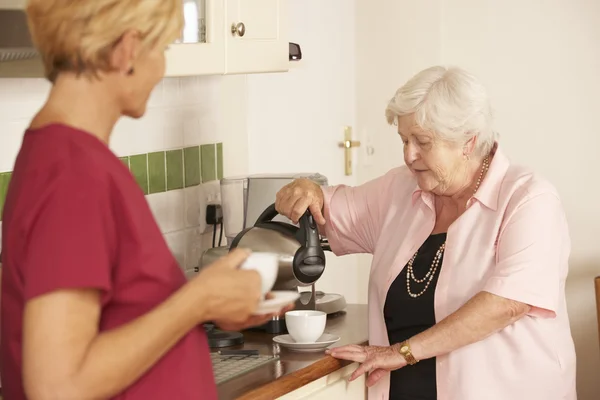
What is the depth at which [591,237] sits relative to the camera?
388 cm

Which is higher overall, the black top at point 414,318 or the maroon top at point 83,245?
the maroon top at point 83,245

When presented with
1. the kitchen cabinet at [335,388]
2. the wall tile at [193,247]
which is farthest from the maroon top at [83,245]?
the wall tile at [193,247]

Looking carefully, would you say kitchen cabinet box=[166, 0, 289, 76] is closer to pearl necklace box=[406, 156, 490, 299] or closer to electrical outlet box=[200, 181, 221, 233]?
electrical outlet box=[200, 181, 221, 233]

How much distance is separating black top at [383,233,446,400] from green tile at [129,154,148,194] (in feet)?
2.61

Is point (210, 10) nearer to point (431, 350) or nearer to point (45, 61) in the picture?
point (431, 350)

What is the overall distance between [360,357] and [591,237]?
1954mm

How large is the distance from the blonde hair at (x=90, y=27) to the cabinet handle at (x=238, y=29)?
1340 mm

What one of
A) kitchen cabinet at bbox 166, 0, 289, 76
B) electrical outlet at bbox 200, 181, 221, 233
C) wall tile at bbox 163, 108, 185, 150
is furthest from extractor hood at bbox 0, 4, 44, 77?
electrical outlet at bbox 200, 181, 221, 233

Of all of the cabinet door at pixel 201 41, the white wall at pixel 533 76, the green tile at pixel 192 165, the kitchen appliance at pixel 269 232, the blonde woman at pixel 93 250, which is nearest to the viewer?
the blonde woman at pixel 93 250

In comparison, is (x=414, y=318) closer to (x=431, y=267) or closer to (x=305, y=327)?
(x=431, y=267)

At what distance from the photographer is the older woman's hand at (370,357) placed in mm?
2229

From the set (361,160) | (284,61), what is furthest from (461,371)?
(361,160)

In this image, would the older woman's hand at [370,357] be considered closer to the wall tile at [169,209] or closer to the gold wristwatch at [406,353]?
the gold wristwatch at [406,353]

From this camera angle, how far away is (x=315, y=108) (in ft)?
13.0
